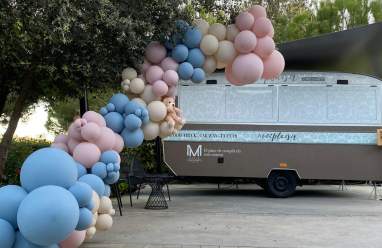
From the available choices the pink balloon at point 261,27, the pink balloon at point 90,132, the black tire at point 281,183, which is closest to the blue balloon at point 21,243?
the pink balloon at point 90,132

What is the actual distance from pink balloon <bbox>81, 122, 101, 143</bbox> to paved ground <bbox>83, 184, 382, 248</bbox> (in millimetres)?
2147

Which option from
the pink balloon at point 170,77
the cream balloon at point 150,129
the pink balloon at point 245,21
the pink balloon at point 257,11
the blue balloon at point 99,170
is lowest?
the blue balloon at point 99,170

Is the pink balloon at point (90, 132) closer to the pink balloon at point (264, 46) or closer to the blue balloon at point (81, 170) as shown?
the blue balloon at point (81, 170)

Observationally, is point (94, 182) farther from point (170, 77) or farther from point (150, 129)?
point (170, 77)

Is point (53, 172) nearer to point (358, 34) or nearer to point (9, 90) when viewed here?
point (9, 90)

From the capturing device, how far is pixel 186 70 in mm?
6352

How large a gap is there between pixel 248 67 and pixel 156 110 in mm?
1186

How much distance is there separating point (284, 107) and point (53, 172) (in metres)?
8.96

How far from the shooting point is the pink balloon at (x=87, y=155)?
5.58 m

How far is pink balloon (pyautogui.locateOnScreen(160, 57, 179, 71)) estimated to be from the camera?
6.37m

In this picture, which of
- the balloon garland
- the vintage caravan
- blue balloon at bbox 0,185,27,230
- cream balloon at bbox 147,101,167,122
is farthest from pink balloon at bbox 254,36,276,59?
the vintage caravan

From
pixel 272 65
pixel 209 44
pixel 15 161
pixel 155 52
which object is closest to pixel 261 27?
pixel 272 65

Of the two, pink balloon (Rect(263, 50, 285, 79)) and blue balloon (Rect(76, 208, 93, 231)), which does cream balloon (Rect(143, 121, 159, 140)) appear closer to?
pink balloon (Rect(263, 50, 285, 79))

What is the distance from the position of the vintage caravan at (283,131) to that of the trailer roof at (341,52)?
227mm
